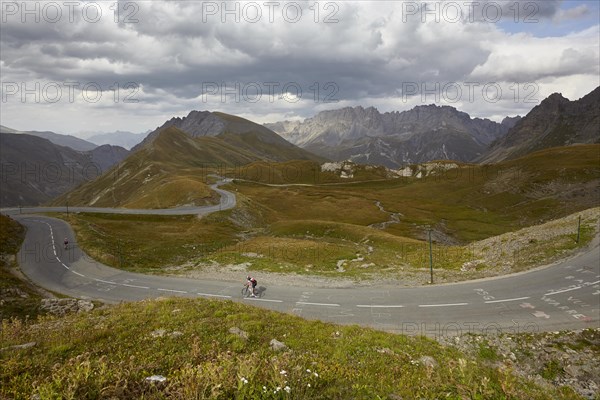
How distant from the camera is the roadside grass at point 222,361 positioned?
9.12 metres

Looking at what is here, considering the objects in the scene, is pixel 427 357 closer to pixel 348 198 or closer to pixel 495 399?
pixel 495 399

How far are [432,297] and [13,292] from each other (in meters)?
36.8

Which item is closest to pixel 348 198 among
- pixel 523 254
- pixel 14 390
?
pixel 523 254

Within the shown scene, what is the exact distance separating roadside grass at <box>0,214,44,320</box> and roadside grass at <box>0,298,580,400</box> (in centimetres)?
688

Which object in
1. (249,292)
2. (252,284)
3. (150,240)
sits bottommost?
(249,292)

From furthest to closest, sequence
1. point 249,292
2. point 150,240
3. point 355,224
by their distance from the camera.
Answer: point 355,224
point 150,240
point 249,292

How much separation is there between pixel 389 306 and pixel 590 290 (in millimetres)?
17444

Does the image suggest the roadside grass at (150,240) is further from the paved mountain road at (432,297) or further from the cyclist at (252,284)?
the cyclist at (252,284)

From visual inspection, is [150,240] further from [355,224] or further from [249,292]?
[355,224]

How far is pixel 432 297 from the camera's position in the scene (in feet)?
92.6

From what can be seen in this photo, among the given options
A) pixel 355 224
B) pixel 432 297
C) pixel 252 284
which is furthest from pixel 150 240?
pixel 355 224

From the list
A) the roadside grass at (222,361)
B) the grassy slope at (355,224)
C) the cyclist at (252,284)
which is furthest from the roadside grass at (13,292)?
the cyclist at (252,284)

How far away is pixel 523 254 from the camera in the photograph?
3834 centimetres

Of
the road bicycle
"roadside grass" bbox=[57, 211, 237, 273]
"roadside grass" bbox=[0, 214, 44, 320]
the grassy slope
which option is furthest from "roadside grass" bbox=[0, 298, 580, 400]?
"roadside grass" bbox=[57, 211, 237, 273]
